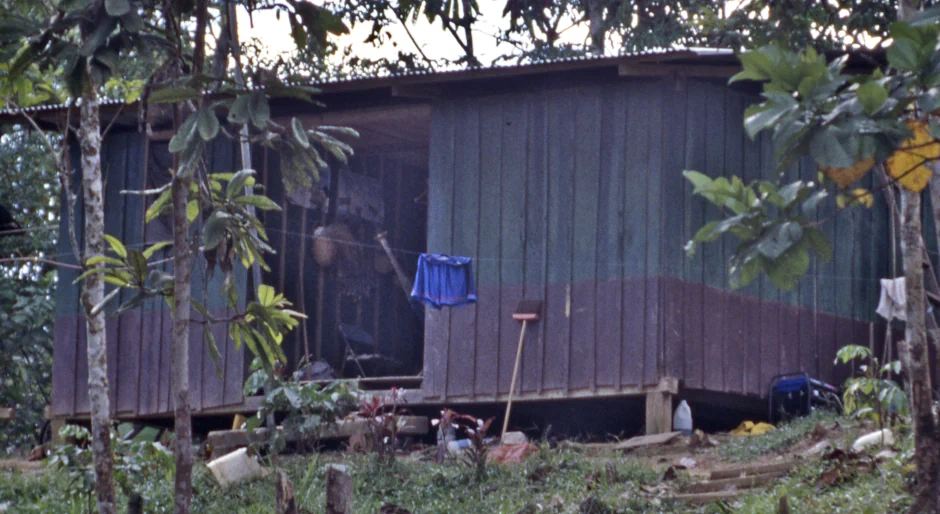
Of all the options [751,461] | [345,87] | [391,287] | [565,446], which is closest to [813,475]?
[751,461]

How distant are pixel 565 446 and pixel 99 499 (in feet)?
13.9

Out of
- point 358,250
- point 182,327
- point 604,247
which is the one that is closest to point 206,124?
point 182,327

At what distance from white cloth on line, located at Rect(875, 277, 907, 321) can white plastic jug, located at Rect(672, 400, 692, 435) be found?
222cm

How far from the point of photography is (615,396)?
10.3 metres

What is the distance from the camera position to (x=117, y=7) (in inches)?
180

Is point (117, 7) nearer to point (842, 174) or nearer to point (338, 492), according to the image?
point (338, 492)

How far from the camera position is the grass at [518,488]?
6680mm

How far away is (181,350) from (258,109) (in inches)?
53.0

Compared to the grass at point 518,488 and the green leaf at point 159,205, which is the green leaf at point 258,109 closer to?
the green leaf at point 159,205

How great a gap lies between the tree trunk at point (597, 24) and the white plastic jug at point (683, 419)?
7.38 metres

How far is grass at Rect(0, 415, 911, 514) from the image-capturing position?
668 centimetres

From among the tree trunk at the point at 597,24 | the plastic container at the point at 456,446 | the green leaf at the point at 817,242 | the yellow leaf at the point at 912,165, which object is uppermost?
the tree trunk at the point at 597,24

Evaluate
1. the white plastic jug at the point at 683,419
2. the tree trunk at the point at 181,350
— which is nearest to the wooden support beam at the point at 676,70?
the white plastic jug at the point at 683,419

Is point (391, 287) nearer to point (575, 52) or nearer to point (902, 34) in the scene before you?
point (575, 52)
